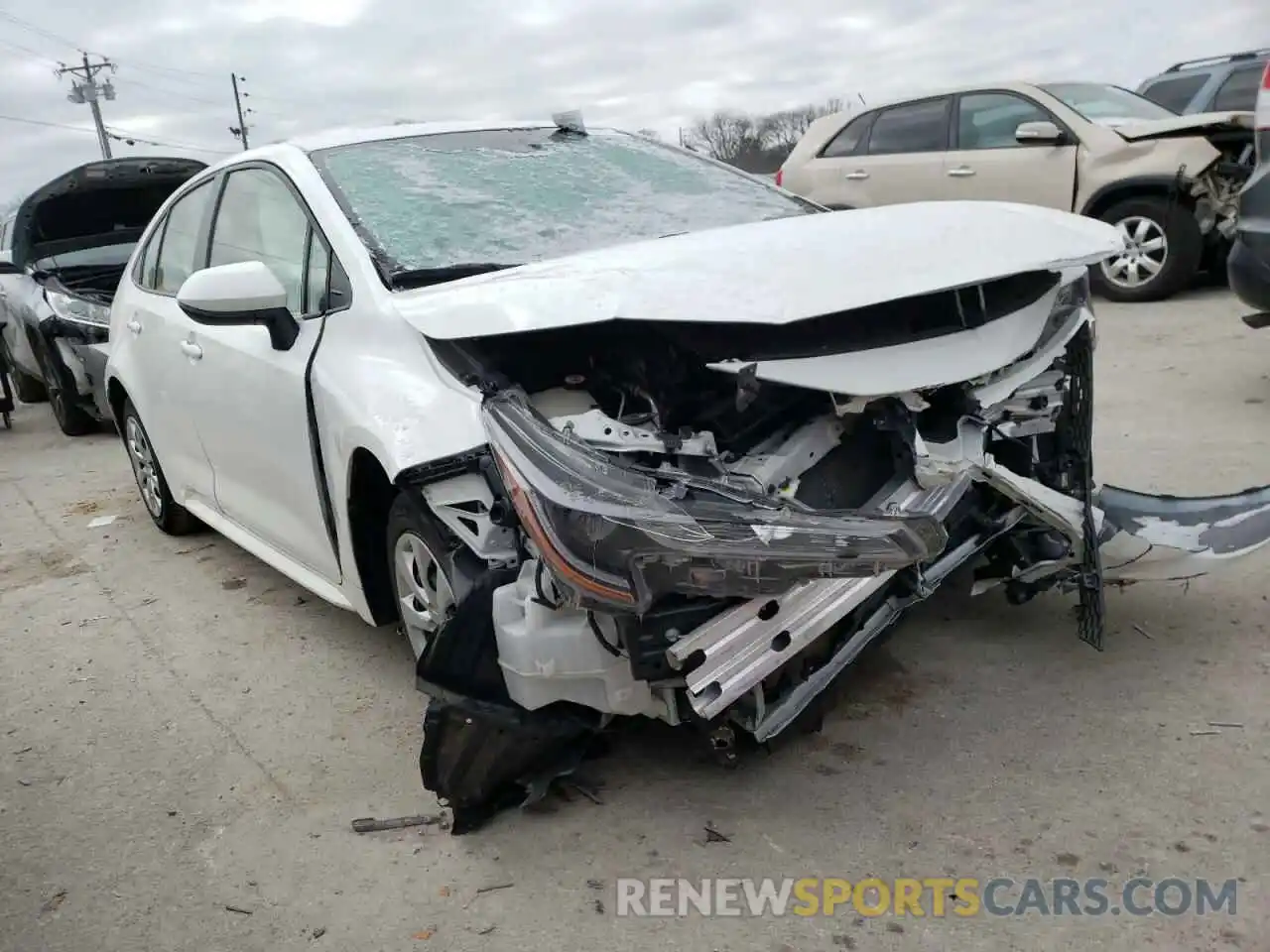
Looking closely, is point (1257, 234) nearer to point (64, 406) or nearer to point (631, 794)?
point (631, 794)

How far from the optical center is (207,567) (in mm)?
4840

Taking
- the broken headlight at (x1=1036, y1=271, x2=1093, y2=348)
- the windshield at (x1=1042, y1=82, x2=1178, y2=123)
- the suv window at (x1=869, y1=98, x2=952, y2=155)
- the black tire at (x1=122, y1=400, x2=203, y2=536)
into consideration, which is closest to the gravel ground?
the broken headlight at (x1=1036, y1=271, x2=1093, y2=348)

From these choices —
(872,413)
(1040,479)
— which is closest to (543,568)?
(872,413)

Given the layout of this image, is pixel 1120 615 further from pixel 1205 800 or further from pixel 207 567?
pixel 207 567

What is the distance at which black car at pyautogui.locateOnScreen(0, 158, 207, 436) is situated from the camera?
7.96 meters

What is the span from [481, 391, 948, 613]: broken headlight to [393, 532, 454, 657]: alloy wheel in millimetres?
673

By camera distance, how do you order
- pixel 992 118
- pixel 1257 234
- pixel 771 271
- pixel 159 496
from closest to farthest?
pixel 771 271 < pixel 1257 234 < pixel 159 496 < pixel 992 118

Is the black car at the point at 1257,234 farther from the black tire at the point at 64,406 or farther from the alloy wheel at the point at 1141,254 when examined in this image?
the black tire at the point at 64,406

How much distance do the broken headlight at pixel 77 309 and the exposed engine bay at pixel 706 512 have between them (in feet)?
19.8

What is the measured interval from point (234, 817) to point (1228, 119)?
7868mm

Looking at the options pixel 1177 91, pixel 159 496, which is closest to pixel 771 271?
pixel 159 496

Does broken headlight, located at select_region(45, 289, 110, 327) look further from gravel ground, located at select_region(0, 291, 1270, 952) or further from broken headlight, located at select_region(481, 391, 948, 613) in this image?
broken headlight, located at select_region(481, 391, 948, 613)

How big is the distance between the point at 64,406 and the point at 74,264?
1178 mm

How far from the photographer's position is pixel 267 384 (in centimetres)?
340
